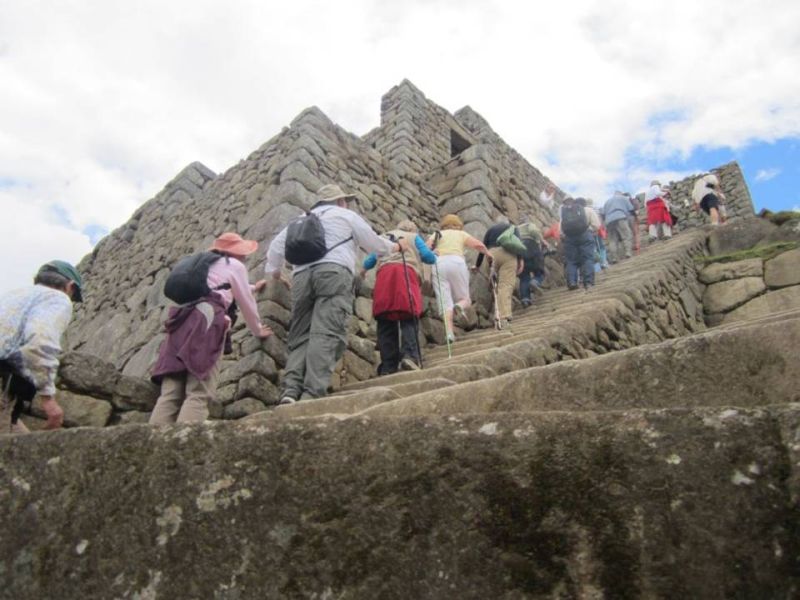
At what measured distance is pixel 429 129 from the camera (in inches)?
429

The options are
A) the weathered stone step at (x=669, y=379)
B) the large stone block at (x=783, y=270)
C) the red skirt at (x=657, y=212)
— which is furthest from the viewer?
the red skirt at (x=657, y=212)

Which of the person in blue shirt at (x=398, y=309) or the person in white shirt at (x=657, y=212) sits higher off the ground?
the person in white shirt at (x=657, y=212)

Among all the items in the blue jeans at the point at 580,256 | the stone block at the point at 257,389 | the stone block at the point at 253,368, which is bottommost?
the stone block at the point at 257,389

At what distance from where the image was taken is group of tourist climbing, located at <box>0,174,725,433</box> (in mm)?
2902

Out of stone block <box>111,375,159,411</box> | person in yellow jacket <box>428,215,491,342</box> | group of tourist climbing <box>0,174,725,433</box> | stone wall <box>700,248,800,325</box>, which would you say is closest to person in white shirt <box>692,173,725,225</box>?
stone wall <box>700,248,800,325</box>

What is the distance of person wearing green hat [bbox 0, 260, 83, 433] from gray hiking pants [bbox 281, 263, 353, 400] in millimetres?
1413

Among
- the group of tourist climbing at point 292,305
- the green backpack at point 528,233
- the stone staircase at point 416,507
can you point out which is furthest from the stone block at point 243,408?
the green backpack at point 528,233

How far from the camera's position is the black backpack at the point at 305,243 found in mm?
4355

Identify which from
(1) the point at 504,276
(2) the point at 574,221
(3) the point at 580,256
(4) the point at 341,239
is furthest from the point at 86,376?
(3) the point at 580,256

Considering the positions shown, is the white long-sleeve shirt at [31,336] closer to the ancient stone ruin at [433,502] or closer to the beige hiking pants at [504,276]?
the ancient stone ruin at [433,502]

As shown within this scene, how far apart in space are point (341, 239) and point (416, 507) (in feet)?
11.9

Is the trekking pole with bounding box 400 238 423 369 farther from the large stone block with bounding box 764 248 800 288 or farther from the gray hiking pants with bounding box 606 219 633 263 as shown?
the gray hiking pants with bounding box 606 219 633 263

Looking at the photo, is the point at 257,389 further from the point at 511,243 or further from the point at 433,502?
the point at 433,502

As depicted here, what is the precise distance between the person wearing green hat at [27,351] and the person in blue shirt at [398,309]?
2448 millimetres
